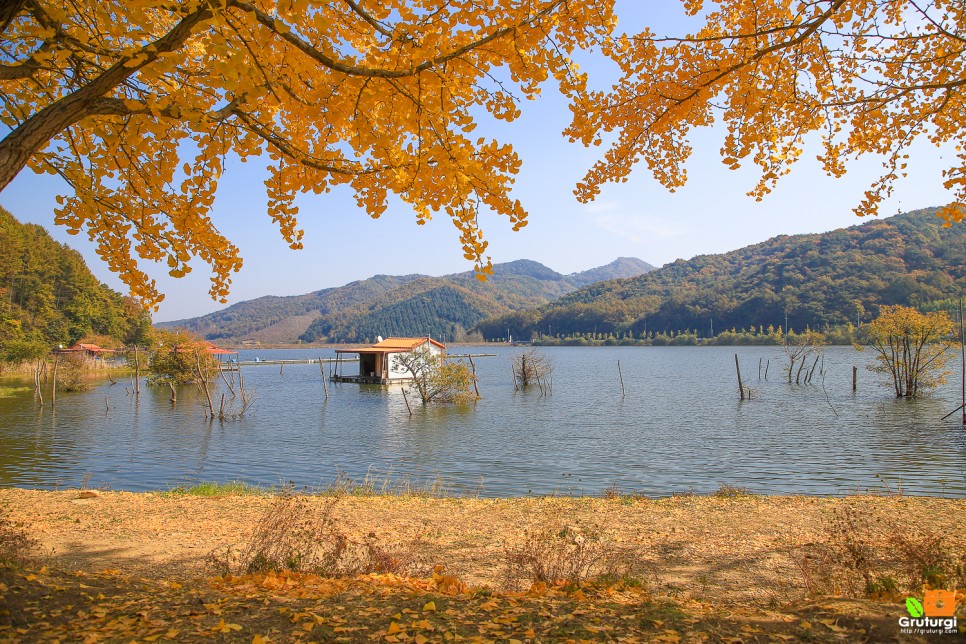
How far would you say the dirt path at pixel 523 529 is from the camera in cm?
567

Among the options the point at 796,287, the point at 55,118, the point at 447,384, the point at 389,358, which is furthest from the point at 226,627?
the point at 796,287

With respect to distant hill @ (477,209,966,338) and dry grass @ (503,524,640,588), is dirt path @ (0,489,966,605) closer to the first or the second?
dry grass @ (503,524,640,588)

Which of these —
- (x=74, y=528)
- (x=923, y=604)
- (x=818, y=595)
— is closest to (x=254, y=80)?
(x=923, y=604)

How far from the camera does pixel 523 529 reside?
7.55m

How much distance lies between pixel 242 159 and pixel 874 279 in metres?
98.8

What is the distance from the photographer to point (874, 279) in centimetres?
8344

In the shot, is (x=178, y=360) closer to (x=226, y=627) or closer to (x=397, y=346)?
(x=397, y=346)

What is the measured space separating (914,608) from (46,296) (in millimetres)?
67415

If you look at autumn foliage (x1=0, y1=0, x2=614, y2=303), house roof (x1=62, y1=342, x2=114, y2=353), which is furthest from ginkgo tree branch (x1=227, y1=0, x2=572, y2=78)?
house roof (x1=62, y1=342, x2=114, y2=353)

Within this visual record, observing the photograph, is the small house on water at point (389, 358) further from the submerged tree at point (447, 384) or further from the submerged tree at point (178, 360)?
the submerged tree at point (178, 360)

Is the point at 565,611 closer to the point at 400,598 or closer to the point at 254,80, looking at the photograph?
the point at 400,598

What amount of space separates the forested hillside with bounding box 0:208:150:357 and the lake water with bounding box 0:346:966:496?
19.3 metres

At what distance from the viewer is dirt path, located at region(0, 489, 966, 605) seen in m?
5.67

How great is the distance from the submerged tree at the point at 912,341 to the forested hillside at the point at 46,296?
4985cm
